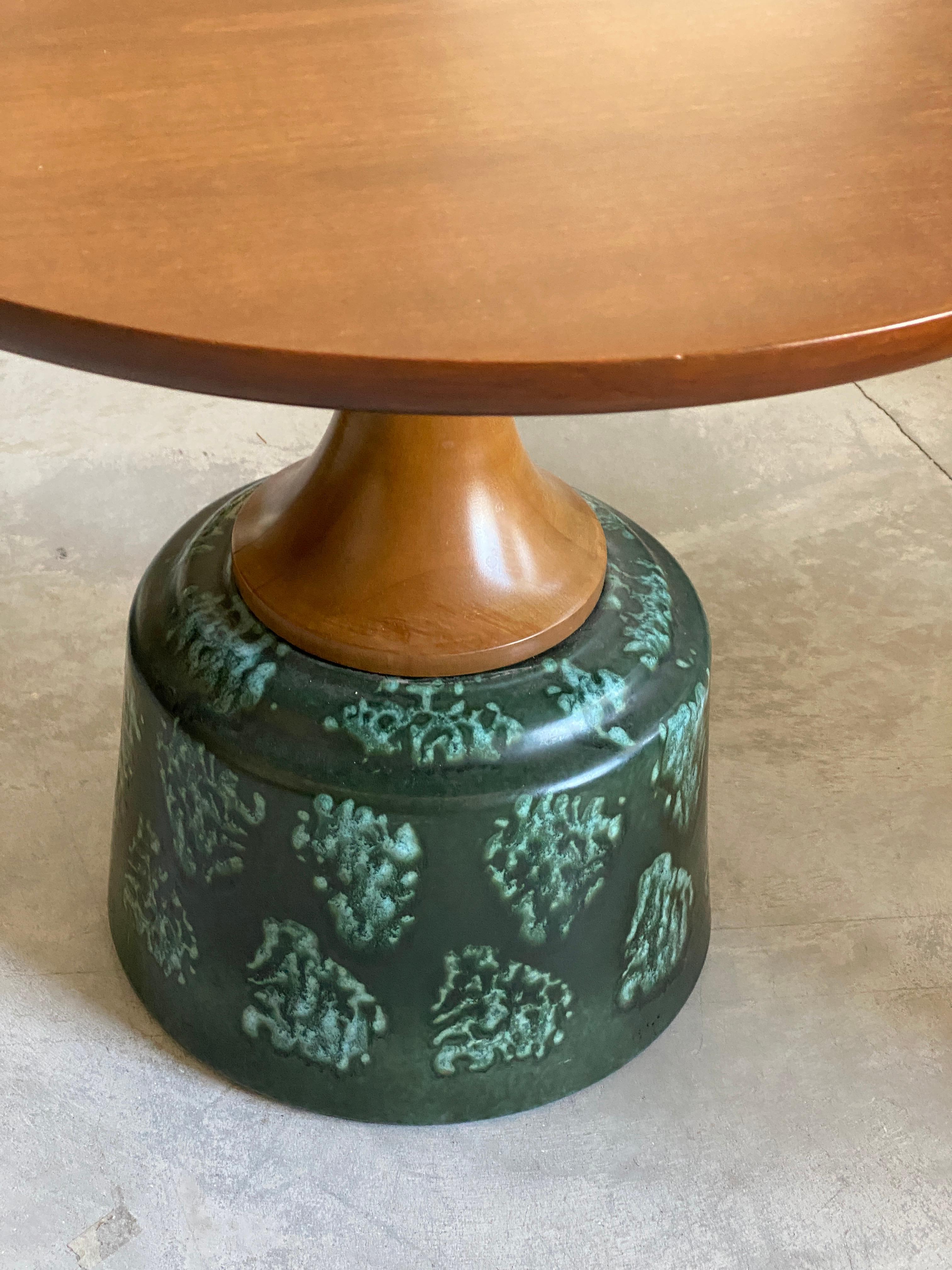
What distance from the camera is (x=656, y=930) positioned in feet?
3.71

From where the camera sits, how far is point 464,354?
0.63 meters

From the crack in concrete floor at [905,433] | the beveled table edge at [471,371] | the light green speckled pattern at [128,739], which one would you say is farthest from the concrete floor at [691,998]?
the beveled table edge at [471,371]

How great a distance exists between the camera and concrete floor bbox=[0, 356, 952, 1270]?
41.7 inches

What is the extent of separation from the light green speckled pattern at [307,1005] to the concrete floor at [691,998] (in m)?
0.08

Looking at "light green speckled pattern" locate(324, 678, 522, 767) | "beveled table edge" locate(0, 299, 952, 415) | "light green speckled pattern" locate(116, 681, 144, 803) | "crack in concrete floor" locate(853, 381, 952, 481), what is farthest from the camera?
"crack in concrete floor" locate(853, 381, 952, 481)

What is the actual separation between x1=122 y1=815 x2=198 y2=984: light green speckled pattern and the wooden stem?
0.24 meters

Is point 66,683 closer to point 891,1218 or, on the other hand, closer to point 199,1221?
point 199,1221

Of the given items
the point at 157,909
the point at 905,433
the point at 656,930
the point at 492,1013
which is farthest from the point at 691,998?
the point at 905,433

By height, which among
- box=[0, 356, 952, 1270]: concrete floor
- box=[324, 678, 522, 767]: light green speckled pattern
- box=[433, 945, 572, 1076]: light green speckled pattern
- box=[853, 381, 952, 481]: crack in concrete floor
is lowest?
box=[0, 356, 952, 1270]: concrete floor

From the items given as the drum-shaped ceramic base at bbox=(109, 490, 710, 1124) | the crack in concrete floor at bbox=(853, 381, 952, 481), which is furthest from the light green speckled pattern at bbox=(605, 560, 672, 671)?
the crack in concrete floor at bbox=(853, 381, 952, 481)

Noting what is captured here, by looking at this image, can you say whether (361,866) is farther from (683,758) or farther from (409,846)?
(683,758)

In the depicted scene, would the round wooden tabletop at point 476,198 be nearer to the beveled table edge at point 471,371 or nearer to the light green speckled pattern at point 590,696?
the beveled table edge at point 471,371

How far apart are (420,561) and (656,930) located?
380 mm

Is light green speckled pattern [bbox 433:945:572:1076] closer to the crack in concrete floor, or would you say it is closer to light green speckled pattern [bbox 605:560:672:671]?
light green speckled pattern [bbox 605:560:672:671]
